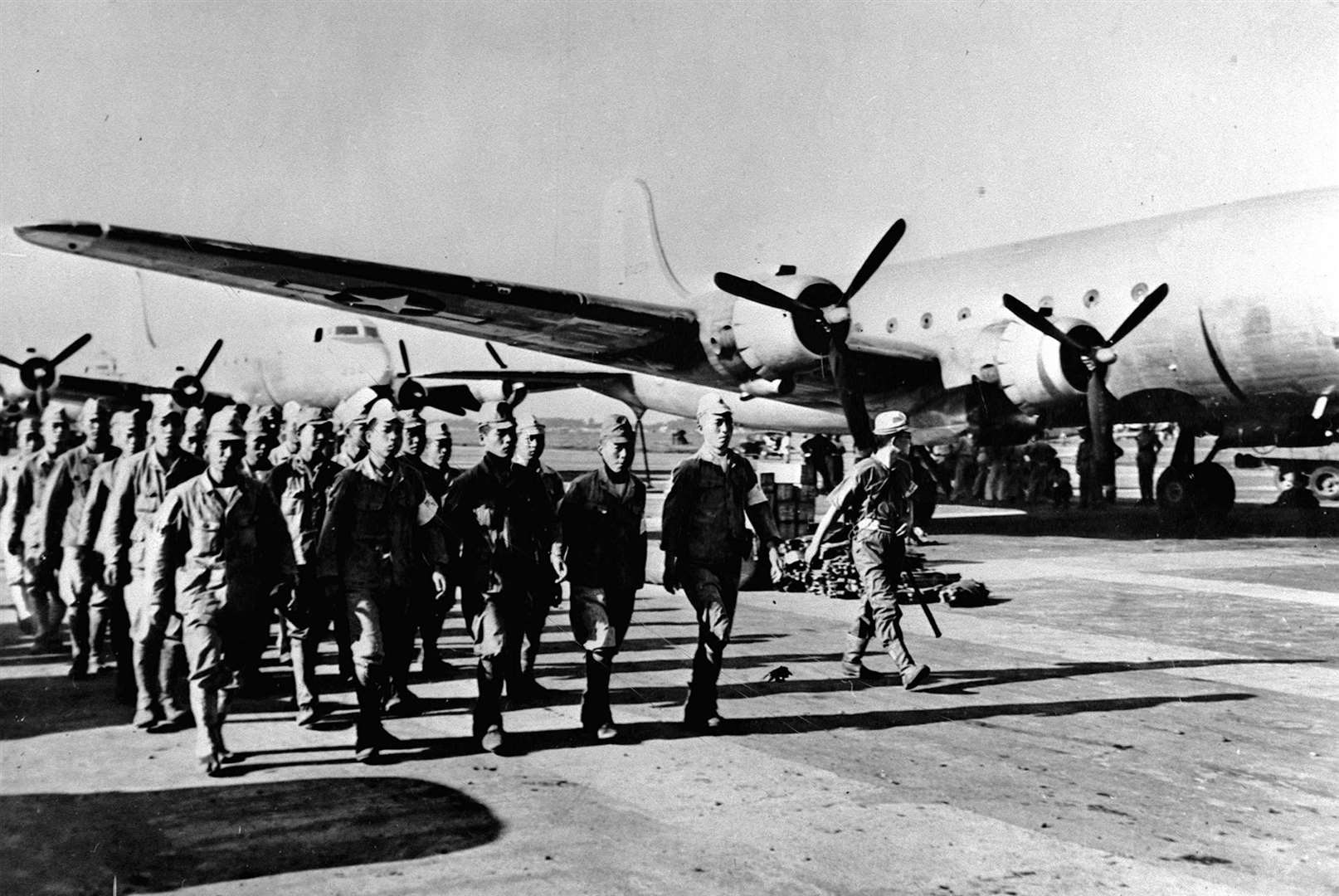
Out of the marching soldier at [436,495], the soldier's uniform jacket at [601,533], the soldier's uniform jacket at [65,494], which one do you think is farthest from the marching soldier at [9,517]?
the soldier's uniform jacket at [601,533]

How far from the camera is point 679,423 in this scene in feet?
302

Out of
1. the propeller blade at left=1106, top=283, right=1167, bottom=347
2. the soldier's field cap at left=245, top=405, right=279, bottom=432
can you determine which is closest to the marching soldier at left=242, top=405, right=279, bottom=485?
the soldier's field cap at left=245, top=405, right=279, bottom=432

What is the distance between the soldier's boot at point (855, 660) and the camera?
7.04 m

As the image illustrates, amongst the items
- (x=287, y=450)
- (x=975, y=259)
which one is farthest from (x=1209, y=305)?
(x=287, y=450)

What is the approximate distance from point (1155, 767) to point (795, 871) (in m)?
2.29

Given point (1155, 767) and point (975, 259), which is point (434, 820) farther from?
point (975, 259)

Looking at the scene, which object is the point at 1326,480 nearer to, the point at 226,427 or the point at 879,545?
the point at 879,545

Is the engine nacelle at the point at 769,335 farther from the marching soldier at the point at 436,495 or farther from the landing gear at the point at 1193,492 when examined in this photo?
the landing gear at the point at 1193,492

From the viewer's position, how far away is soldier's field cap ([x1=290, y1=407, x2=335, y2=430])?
24.1 ft

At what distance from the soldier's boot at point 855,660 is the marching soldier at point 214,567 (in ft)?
11.9

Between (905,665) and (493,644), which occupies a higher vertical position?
(493,644)

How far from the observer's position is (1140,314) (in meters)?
15.3

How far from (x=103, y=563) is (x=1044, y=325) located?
12.7m

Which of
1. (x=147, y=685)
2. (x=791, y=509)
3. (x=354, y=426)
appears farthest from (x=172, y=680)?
(x=791, y=509)
